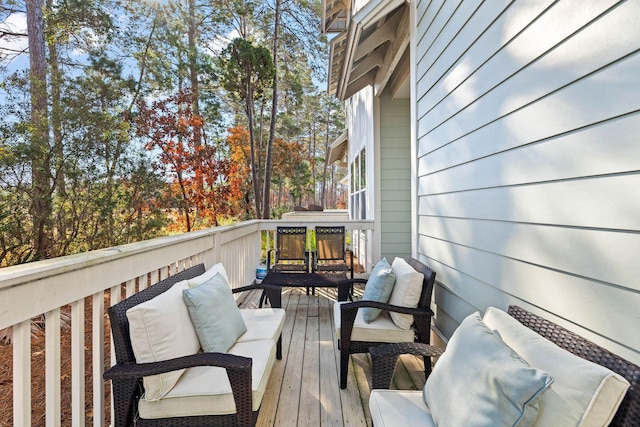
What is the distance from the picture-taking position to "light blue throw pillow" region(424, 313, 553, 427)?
1023 millimetres

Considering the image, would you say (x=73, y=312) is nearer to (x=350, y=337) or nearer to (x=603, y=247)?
(x=350, y=337)

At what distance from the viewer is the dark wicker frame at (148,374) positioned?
4.88 feet

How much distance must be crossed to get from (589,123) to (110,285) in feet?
7.48

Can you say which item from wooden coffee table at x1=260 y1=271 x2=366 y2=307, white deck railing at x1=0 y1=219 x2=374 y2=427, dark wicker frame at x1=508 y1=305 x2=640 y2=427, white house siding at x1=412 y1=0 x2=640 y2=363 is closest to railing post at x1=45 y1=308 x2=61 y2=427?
white deck railing at x1=0 y1=219 x2=374 y2=427

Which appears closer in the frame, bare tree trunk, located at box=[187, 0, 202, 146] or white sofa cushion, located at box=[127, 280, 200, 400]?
white sofa cushion, located at box=[127, 280, 200, 400]

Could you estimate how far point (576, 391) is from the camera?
3.27 feet

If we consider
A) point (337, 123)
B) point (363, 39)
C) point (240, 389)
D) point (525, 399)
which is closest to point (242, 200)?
point (363, 39)

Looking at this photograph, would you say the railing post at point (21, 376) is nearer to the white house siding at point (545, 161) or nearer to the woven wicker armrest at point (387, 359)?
the woven wicker armrest at point (387, 359)

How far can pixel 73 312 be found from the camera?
152cm

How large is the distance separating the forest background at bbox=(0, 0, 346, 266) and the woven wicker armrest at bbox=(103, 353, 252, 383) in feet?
17.1

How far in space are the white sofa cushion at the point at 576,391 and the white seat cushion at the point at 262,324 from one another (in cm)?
165

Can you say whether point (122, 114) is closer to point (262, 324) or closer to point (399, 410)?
point (262, 324)

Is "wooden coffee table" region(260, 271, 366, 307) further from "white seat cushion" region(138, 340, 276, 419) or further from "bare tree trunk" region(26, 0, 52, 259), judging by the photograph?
"bare tree trunk" region(26, 0, 52, 259)

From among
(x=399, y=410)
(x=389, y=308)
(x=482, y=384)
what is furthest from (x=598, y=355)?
(x=389, y=308)
